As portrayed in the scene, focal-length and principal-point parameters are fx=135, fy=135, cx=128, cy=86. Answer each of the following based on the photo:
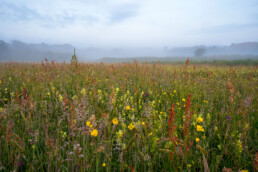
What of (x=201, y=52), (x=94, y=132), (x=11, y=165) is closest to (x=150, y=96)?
(x=94, y=132)

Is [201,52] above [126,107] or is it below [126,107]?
above

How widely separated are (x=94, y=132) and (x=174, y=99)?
2425 millimetres

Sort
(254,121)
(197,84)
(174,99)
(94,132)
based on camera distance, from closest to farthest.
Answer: (94,132)
(254,121)
(174,99)
(197,84)

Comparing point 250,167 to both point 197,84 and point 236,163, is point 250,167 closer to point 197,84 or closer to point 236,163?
point 236,163

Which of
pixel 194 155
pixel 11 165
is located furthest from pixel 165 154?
pixel 11 165

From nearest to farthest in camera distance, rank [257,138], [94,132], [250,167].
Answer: [94,132]
[250,167]
[257,138]

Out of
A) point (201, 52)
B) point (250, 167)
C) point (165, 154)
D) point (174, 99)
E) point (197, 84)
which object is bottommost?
point (250, 167)

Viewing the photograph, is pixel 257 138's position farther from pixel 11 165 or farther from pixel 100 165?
pixel 11 165

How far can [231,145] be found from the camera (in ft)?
5.19

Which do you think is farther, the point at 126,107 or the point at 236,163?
the point at 126,107

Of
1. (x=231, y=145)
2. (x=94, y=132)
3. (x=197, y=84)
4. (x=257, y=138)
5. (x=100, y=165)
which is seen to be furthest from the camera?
(x=197, y=84)

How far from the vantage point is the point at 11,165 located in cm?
130

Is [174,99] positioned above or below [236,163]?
above

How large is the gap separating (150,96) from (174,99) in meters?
0.55
